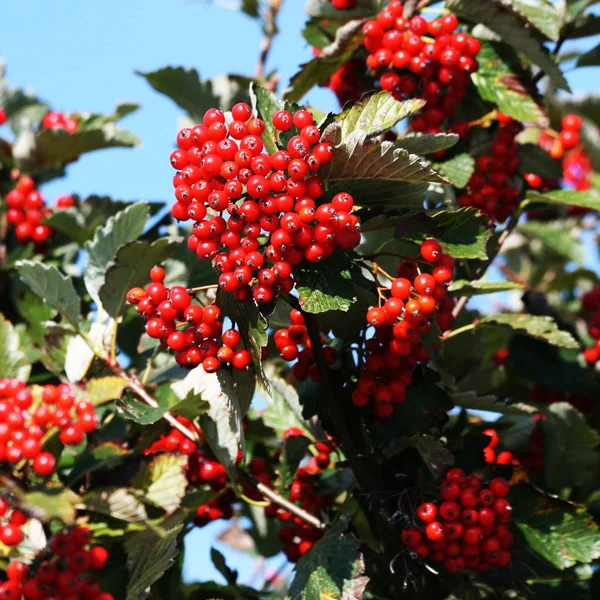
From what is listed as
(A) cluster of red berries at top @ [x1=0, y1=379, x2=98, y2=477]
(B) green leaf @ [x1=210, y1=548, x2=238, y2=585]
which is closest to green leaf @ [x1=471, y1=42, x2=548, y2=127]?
(A) cluster of red berries at top @ [x1=0, y1=379, x2=98, y2=477]

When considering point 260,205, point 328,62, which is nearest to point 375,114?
point 260,205

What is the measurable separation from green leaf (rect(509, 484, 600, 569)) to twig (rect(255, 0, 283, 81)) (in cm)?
339

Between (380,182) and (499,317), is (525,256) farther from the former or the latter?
(380,182)

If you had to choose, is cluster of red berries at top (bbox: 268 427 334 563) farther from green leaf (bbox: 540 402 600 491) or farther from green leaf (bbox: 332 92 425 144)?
green leaf (bbox: 332 92 425 144)

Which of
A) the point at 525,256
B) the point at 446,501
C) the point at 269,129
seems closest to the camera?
the point at 269,129

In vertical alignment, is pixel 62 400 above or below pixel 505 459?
above

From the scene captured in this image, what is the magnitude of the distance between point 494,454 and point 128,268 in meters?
1.61

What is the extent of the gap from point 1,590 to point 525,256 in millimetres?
5234

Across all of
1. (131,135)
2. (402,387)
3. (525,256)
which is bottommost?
(525,256)

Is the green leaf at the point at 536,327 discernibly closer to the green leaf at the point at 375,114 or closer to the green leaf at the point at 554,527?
the green leaf at the point at 554,527

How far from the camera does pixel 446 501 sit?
293 centimetres

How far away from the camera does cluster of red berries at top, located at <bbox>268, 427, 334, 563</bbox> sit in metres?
3.33

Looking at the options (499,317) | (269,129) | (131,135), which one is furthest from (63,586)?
(131,135)

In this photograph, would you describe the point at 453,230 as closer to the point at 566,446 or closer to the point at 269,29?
the point at 566,446
